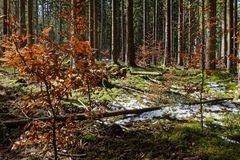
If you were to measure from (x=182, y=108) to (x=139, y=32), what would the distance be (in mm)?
44356

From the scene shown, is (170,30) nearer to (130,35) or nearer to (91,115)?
(130,35)

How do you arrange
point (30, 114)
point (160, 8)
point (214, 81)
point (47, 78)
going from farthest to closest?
point (160, 8) < point (214, 81) < point (30, 114) < point (47, 78)

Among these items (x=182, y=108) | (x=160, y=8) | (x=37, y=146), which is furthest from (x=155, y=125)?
(x=160, y=8)

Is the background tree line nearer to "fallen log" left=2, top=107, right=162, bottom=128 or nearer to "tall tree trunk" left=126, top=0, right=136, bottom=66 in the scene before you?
"tall tree trunk" left=126, top=0, right=136, bottom=66

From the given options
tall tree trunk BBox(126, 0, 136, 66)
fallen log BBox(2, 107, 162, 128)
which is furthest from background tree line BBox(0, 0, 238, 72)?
fallen log BBox(2, 107, 162, 128)

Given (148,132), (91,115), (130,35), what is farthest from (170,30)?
(91,115)

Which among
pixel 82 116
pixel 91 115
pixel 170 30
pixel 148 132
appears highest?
pixel 170 30

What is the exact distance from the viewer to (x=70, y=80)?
15.0 feet

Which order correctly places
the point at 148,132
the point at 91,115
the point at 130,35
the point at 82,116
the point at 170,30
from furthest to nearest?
the point at 170,30 → the point at 130,35 → the point at 82,116 → the point at 148,132 → the point at 91,115

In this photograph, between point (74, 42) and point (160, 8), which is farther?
point (160, 8)

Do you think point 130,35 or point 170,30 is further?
point 170,30

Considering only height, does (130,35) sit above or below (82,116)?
above

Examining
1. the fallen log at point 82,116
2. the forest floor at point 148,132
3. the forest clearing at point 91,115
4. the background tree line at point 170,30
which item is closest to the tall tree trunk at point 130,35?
the background tree line at point 170,30

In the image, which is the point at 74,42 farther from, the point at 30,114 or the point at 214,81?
the point at 214,81
